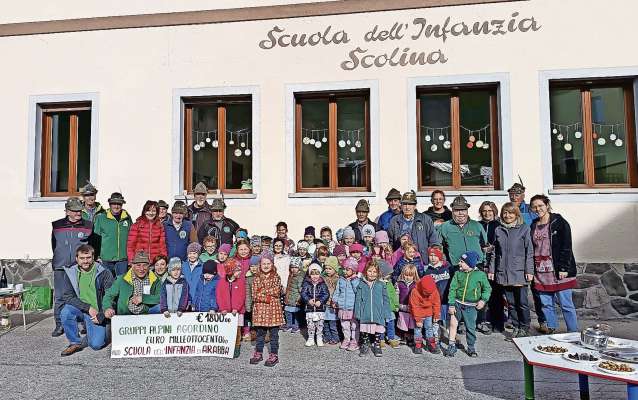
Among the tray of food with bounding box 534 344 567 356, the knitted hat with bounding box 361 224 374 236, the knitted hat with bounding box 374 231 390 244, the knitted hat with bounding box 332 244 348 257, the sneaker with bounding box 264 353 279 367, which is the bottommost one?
the sneaker with bounding box 264 353 279 367

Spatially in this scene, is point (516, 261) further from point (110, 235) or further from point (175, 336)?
point (110, 235)

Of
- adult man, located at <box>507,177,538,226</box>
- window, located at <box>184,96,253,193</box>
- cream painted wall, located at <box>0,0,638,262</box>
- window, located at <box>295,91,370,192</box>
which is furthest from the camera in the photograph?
window, located at <box>184,96,253,193</box>

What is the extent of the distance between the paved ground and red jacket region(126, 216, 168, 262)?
158cm

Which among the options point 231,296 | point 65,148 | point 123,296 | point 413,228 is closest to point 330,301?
point 231,296

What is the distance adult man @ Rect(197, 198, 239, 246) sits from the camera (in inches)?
295

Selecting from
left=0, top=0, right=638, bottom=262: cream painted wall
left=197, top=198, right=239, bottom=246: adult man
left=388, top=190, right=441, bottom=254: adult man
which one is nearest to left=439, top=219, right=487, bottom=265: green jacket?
left=388, top=190, right=441, bottom=254: adult man

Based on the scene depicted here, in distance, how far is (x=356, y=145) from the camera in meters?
8.81

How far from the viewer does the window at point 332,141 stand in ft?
28.8

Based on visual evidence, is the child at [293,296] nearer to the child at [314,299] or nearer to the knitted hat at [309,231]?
the child at [314,299]

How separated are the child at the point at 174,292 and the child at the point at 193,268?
212 mm

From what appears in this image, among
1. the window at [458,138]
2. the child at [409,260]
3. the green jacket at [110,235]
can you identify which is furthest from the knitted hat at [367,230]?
the green jacket at [110,235]

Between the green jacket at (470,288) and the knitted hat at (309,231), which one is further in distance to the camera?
the knitted hat at (309,231)

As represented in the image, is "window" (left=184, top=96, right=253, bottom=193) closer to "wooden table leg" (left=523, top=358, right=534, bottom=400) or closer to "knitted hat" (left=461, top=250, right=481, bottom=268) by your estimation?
"knitted hat" (left=461, top=250, right=481, bottom=268)

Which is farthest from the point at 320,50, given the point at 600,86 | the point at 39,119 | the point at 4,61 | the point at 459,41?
the point at 4,61
